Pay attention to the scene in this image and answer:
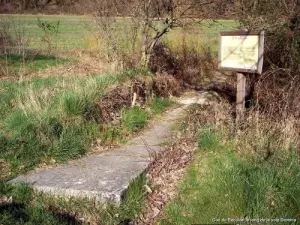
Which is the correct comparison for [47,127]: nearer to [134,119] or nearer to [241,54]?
[134,119]

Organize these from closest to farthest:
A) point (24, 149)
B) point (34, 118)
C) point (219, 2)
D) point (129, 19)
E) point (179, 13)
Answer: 1. point (24, 149)
2. point (34, 118)
3. point (219, 2)
4. point (179, 13)
5. point (129, 19)

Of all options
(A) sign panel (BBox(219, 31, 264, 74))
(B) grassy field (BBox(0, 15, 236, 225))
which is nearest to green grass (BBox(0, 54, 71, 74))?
(B) grassy field (BBox(0, 15, 236, 225))

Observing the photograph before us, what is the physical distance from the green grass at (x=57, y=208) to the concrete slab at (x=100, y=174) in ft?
0.28

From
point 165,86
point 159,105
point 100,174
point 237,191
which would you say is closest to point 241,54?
point 237,191

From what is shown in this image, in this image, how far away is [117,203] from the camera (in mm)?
3828

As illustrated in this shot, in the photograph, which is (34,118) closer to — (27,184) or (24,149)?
(24,149)

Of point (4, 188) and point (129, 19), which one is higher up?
point (129, 19)

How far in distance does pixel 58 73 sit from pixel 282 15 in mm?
6436

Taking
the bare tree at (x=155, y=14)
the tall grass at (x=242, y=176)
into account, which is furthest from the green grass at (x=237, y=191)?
the bare tree at (x=155, y=14)

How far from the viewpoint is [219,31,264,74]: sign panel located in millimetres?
5133

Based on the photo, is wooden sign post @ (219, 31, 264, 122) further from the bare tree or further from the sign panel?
the bare tree

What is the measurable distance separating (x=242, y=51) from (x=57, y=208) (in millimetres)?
3340

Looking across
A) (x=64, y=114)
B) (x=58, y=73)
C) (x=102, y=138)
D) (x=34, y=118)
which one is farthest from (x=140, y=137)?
(x=58, y=73)

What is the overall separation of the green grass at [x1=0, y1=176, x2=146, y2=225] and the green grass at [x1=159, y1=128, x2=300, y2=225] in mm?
385
